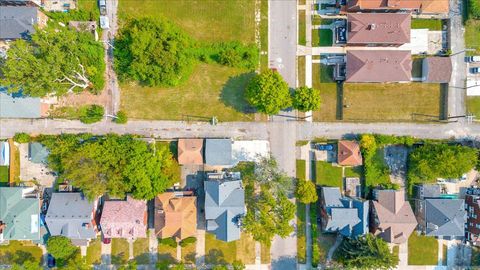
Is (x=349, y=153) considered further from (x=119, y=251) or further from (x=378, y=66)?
(x=119, y=251)

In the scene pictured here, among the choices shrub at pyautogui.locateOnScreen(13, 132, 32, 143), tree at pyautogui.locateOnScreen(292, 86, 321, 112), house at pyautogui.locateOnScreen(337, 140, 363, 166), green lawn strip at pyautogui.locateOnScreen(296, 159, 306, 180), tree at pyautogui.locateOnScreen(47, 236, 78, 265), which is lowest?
tree at pyautogui.locateOnScreen(47, 236, 78, 265)

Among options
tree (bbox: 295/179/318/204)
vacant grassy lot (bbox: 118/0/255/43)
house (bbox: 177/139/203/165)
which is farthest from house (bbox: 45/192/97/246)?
tree (bbox: 295/179/318/204)

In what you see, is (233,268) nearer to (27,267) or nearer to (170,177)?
(170,177)

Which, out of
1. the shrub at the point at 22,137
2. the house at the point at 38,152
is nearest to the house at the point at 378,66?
the house at the point at 38,152

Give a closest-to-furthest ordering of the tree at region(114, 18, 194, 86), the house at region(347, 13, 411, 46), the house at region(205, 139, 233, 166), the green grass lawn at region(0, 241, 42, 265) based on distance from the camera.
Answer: the tree at region(114, 18, 194, 86)
the house at region(347, 13, 411, 46)
the house at region(205, 139, 233, 166)
the green grass lawn at region(0, 241, 42, 265)

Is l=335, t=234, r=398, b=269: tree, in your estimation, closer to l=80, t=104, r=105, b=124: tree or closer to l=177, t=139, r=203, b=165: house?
l=177, t=139, r=203, b=165: house

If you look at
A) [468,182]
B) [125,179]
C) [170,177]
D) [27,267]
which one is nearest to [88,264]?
[27,267]

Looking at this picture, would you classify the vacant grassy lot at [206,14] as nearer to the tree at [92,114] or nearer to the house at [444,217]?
the tree at [92,114]
